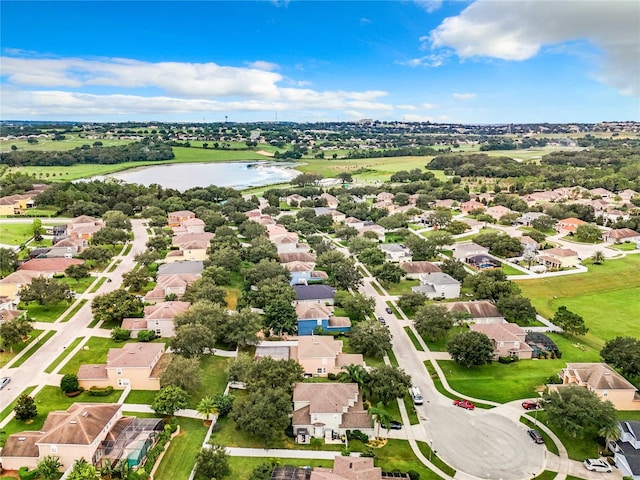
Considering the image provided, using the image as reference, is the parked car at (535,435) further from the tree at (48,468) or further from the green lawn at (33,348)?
the green lawn at (33,348)

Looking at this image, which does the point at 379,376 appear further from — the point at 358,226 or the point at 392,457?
the point at 358,226

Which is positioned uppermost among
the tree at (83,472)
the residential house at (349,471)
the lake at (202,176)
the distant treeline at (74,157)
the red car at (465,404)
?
the distant treeline at (74,157)

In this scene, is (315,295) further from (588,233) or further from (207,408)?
(588,233)

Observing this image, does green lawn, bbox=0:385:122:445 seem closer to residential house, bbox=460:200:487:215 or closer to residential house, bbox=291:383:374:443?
residential house, bbox=291:383:374:443

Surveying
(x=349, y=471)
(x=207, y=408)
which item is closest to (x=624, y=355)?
(x=349, y=471)

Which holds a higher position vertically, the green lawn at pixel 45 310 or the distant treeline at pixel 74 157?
the distant treeline at pixel 74 157

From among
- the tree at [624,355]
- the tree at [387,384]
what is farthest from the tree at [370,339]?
the tree at [624,355]
